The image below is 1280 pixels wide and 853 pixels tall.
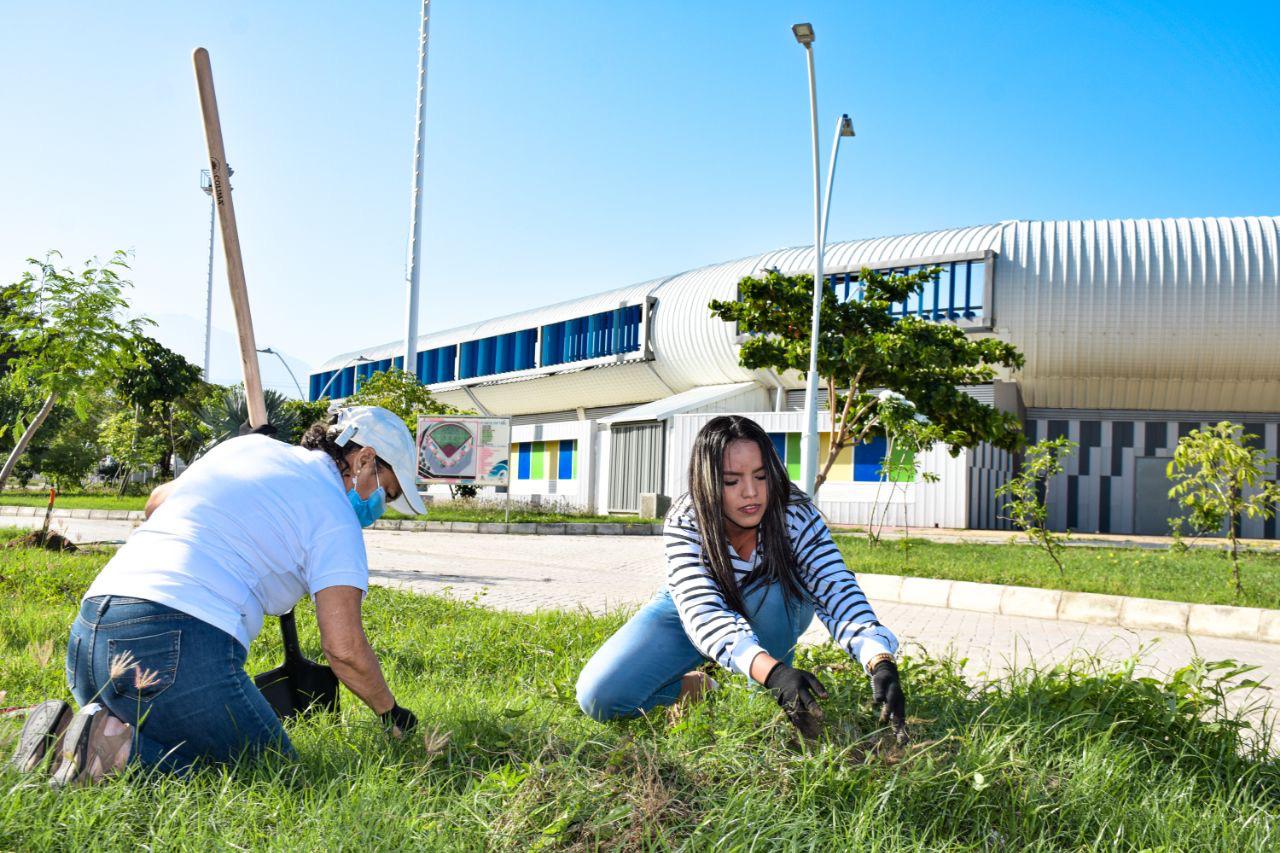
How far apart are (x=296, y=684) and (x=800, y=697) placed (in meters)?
1.83

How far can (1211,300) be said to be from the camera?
88.1ft

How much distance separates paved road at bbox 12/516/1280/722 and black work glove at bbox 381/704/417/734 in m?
2.25

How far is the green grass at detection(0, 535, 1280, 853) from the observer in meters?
2.08

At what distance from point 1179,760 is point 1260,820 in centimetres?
45

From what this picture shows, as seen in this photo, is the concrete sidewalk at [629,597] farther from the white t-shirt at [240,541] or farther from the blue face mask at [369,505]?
the white t-shirt at [240,541]

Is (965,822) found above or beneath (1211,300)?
beneath

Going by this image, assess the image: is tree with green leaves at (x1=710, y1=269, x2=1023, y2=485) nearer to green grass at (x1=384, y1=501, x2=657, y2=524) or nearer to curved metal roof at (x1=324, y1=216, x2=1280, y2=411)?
green grass at (x1=384, y1=501, x2=657, y2=524)

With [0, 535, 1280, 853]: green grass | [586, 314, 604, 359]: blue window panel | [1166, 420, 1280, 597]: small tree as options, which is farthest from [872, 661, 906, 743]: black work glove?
[586, 314, 604, 359]: blue window panel

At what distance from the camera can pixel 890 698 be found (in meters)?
2.59

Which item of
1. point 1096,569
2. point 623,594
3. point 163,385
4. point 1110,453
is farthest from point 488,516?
point 163,385

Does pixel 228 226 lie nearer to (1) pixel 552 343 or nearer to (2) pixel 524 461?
(2) pixel 524 461

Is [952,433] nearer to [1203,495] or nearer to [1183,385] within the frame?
[1203,495]

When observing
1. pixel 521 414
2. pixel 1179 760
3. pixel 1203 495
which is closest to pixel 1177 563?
pixel 1203 495

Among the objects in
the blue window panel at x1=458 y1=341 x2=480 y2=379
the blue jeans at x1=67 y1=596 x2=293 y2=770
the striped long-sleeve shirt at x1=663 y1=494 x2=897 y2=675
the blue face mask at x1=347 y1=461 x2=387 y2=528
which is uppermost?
the blue window panel at x1=458 y1=341 x2=480 y2=379
